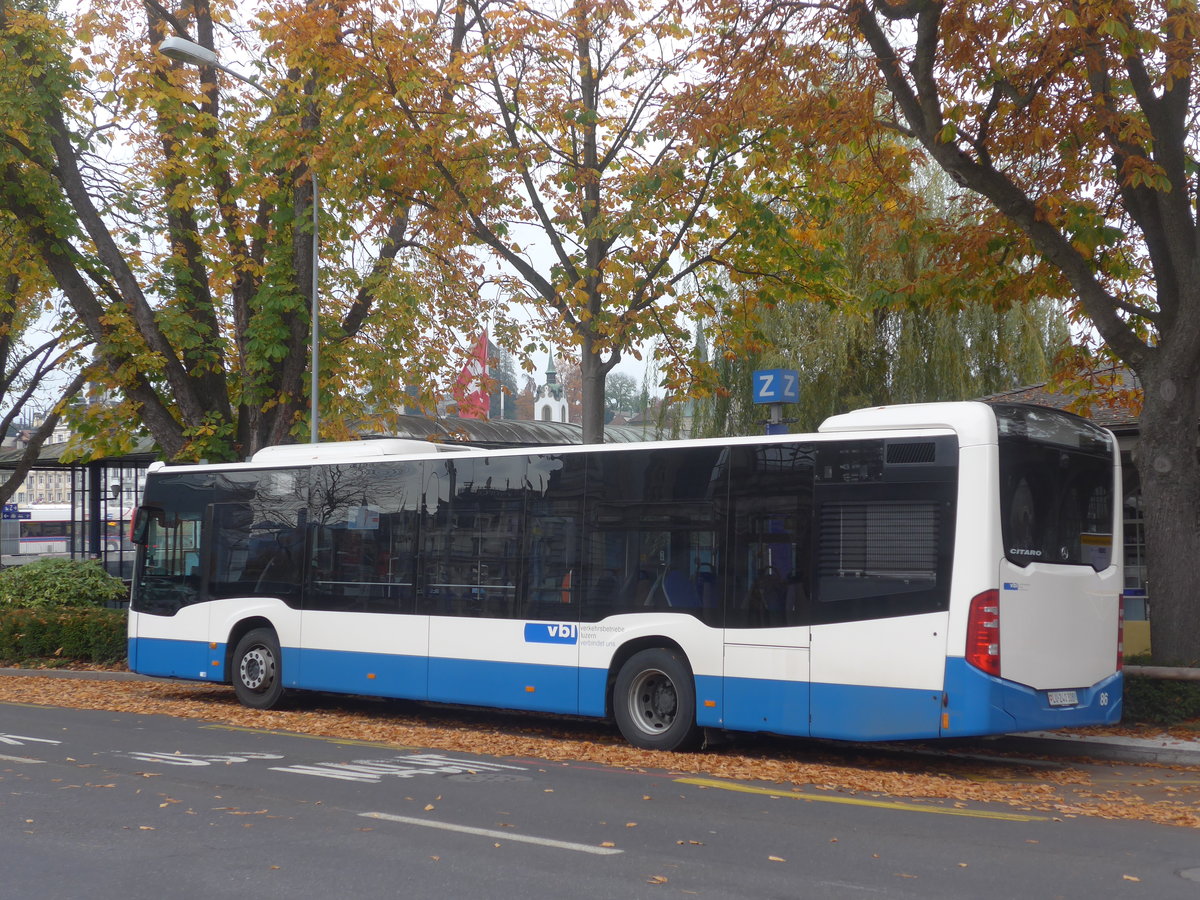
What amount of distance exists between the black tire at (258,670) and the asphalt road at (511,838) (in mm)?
4519

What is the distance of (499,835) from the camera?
779cm

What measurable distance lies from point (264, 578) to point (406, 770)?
592 centimetres

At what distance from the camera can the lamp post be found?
1731 cm

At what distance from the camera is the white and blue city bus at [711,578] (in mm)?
10312

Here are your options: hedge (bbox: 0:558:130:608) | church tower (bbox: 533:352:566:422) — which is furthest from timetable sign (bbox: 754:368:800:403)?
church tower (bbox: 533:352:566:422)

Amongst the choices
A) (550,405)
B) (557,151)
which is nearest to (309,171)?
(557,151)

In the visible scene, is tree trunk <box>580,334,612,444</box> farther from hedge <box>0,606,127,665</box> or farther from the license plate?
hedge <box>0,606,127,665</box>

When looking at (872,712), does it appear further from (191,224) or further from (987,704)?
(191,224)

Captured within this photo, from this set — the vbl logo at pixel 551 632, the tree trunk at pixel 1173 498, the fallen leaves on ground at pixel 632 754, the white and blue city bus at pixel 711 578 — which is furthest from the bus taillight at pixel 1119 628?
the vbl logo at pixel 551 632

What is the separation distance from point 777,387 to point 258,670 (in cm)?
703

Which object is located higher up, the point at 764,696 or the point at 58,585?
the point at 58,585

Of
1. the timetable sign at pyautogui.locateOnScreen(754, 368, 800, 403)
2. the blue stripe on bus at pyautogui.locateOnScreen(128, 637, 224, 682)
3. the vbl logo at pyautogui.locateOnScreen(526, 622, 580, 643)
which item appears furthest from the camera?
the blue stripe on bus at pyautogui.locateOnScreen(128, 637, 224, 682)

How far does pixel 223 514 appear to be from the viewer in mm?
16328

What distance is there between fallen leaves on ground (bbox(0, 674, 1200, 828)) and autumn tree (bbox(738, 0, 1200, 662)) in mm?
3728
